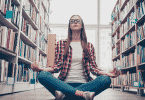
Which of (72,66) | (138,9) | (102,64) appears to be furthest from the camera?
(102,64)

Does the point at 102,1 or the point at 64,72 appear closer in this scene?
the point at 64,72

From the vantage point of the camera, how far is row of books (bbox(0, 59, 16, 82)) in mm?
1875

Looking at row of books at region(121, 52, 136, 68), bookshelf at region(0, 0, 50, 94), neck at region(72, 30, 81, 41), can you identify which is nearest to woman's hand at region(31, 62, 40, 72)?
bookshelf at region(0, 0, 50, 94)

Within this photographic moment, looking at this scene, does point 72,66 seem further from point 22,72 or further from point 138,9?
point 138,9

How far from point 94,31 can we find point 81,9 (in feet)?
3.23

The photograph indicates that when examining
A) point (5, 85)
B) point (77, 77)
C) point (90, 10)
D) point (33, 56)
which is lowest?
point (5, 85)

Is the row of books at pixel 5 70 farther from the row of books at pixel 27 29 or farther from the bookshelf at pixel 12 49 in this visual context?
the row of books at pixel 27 29

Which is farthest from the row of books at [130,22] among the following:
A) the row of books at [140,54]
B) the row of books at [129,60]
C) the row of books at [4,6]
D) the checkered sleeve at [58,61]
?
the row of books at [4,6]

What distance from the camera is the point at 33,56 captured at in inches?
130

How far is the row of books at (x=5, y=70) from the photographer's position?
6.15 ft

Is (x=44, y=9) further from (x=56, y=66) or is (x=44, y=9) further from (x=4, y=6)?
(x=56, y=66)

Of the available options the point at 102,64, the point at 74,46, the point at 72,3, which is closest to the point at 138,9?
the point at 74,46

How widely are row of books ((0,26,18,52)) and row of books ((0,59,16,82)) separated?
7.7 inches

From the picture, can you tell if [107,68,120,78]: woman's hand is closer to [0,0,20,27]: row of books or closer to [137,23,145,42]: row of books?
[0,0,20,27]: row of books
